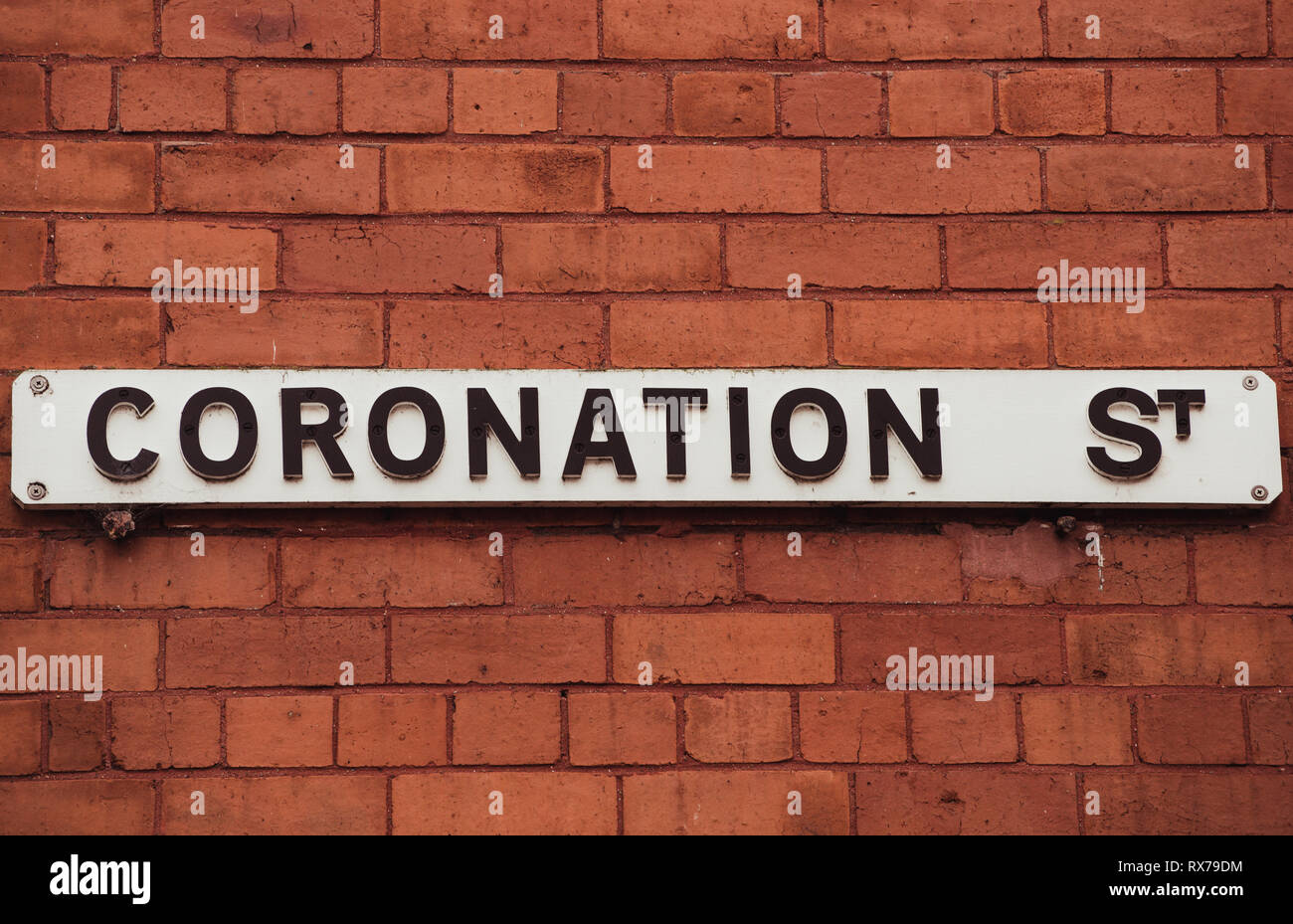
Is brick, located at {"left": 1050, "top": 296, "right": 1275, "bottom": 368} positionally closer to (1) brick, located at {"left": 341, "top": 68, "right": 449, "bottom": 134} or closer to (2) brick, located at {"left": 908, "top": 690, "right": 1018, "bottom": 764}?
(2) brick, located at {"left": 908, "top": 690, "right": 1018, "bottom": 764}

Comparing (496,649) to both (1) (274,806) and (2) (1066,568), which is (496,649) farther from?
(2) (1066,568)

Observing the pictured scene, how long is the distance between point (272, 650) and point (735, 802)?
3.01 feet

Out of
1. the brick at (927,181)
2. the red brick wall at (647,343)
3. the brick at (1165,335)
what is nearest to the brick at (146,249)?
the red brick wall at (647,343)

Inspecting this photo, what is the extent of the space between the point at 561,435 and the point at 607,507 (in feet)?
0.55

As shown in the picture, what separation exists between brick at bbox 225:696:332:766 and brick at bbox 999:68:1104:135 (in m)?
1.80

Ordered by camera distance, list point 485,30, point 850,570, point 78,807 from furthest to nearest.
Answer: point 485,30 → point 850,570 → point 78,807

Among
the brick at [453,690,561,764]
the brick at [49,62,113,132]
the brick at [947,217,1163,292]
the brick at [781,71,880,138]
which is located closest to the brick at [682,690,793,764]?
the brick at [453,690,561,764]

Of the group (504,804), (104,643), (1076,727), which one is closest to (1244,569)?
(1076,727)

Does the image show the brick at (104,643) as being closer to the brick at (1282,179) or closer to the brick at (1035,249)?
the brick at (1035,249)

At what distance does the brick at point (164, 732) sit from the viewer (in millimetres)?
2344

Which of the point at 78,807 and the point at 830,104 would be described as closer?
the point at 78,807

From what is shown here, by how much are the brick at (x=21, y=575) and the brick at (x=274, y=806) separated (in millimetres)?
429

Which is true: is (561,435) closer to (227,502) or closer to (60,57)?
(227,502)

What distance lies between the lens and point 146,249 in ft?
8.05
